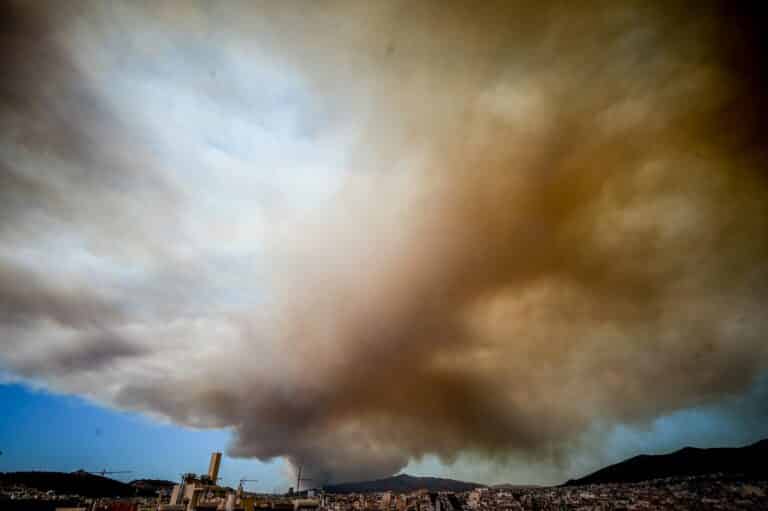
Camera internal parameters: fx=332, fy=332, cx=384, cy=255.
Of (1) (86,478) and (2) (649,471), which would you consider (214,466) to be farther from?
(2) (649,471)

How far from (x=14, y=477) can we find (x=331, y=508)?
582 ft

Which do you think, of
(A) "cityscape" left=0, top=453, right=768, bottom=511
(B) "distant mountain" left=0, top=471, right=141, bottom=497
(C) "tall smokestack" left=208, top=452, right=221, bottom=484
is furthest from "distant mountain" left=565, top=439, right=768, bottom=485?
(B) "distant mountain" left=0, top=471, right=141, bottom=497

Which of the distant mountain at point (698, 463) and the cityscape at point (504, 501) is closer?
the cityscape at point (504, 501)

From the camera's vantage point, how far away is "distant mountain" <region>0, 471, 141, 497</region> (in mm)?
153500

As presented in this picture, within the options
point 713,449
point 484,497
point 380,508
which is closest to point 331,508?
point 380,508

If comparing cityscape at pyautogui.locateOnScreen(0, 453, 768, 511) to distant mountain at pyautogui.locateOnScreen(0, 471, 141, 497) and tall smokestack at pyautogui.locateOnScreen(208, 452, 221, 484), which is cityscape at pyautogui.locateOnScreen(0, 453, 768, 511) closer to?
tall smokestack at pyautogui.locateOnScreen(208, 452, 221, 484)

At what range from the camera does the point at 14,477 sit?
16350 cm

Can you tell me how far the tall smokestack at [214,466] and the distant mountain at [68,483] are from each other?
60.8 metres

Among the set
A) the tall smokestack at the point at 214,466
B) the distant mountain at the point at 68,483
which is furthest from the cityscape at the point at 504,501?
the distant mountain at the point at 68,483

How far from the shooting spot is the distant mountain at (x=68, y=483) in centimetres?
15350

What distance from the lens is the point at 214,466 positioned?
140 m

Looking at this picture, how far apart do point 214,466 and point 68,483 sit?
318 feet

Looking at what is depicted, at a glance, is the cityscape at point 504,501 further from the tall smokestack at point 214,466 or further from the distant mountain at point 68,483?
the distant mountain at point 68,483

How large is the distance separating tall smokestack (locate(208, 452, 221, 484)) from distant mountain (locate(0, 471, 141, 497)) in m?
60.8
